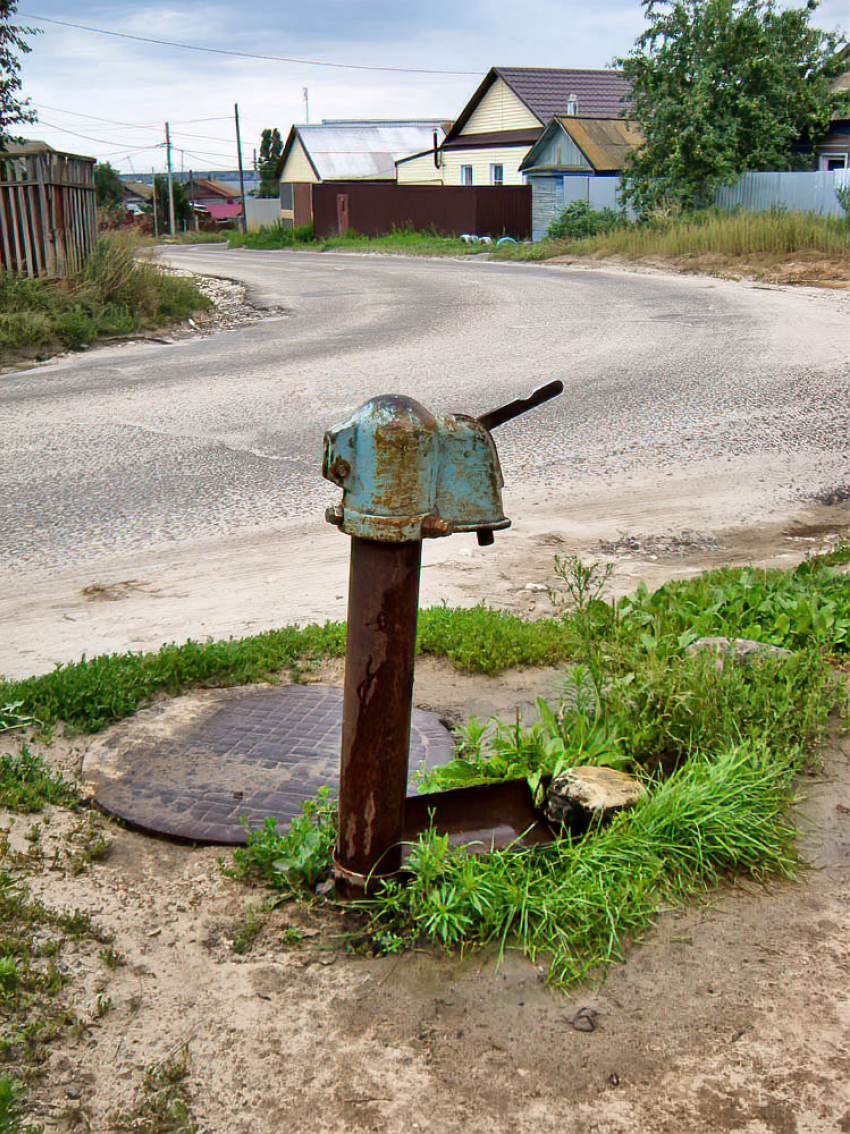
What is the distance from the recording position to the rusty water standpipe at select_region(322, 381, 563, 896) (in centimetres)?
208

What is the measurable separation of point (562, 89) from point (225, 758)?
4011cm

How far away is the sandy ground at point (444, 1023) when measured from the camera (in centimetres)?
183

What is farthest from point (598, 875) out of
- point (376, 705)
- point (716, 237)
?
point (716, 237)

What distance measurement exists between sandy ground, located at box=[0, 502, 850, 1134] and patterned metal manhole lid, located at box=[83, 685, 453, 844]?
16 centimetres

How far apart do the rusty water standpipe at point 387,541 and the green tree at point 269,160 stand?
68219 millimetres

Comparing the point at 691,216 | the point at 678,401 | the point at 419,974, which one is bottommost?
the point at 419,974

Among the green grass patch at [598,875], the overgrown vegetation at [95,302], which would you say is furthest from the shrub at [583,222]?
the green grass patch at [598,875]

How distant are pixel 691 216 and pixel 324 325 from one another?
13031 millimetres

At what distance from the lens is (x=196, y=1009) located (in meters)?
2.06

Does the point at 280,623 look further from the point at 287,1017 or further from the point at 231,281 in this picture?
the point at 231,281

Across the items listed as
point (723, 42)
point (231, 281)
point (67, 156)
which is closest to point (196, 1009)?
point (67, 156)

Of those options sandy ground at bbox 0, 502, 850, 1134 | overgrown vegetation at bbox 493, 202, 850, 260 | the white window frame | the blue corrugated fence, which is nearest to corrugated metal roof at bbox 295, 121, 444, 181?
the white window frame

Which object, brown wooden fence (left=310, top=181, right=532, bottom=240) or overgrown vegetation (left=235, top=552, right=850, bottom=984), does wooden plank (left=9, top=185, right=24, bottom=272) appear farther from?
brown wooden fence (left=310, top=181, right=532, bottom=240)

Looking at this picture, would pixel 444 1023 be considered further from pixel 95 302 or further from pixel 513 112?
pixel 513 112
